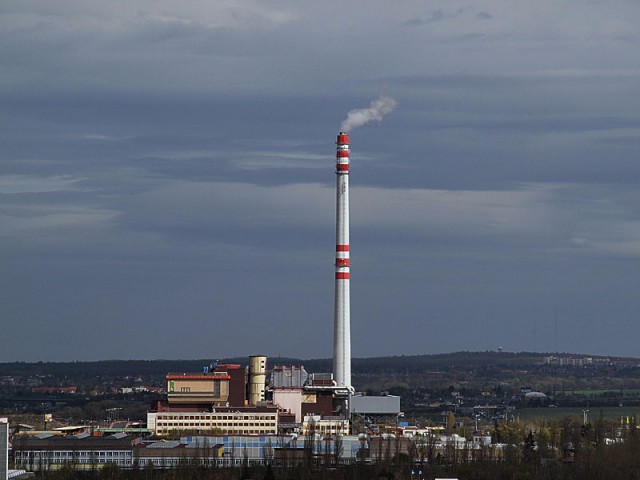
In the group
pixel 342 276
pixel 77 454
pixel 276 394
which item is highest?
pixel 342 276

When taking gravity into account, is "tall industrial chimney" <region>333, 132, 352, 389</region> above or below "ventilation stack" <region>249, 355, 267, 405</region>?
above

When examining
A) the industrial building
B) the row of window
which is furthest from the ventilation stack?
the row of window

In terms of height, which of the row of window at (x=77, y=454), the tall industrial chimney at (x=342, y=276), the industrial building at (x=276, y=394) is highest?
the tall industrial chimney at (x=342, y=276)

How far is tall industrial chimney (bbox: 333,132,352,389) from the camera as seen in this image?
99438 mm

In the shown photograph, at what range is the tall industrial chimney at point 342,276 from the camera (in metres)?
99.4

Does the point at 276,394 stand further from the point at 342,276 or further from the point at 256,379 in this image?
the point at 342,276

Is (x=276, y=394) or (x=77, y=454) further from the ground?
(x=276, y=394)

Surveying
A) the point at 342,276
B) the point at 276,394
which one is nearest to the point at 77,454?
the point at 276,394

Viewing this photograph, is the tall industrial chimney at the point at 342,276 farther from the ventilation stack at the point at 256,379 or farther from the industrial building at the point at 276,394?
the ventilation stack at the point at 256,379

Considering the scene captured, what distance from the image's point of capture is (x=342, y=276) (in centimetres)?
9931

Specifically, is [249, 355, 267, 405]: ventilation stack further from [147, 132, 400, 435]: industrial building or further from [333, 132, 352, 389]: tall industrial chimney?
[333, 132, 352, 389]: tall industrial chimney

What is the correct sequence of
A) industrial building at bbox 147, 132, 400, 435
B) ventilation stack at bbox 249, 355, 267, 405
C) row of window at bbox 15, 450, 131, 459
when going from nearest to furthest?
row of window at bbox 15, 450, 131, 459, industrial building at bbox 147, 132, 400, 435, ventilation stack at bbox 249, 355, 267, 405

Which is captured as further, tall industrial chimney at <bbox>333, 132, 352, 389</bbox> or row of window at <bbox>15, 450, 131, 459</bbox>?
tall industrial chimney at <bbox>333, 132, 352, 389</bbox>

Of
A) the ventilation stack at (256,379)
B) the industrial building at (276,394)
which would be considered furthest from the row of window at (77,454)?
the ventilation stack at (256,379)
